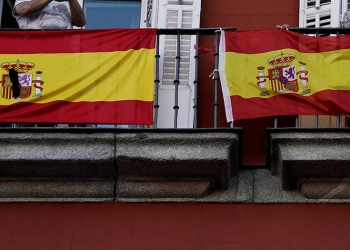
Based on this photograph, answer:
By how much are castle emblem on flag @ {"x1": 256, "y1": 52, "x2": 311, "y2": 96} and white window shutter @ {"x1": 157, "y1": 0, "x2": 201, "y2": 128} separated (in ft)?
2.10

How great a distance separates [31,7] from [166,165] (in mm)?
1838

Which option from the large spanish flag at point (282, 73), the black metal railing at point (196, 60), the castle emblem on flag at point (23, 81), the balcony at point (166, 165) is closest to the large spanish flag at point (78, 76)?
the castle emblem on flag at point (23, 81)

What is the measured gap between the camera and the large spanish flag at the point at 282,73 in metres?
9.20

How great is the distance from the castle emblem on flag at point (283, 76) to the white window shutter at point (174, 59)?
2.10 ft

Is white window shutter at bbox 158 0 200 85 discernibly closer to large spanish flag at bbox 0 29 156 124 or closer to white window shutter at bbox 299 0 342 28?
large spanish flag at bbox 0 29 156 124

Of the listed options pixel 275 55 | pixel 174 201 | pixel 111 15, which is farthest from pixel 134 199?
pixel 111 15

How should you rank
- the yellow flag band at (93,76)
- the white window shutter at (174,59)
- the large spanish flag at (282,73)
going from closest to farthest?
the large spanish flag at (282,73) < the yellow flag band at (93,76) < the white window shutter at (174,59)

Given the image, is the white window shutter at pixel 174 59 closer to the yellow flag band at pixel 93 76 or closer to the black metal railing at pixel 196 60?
the black metal railing at pixel 196 60

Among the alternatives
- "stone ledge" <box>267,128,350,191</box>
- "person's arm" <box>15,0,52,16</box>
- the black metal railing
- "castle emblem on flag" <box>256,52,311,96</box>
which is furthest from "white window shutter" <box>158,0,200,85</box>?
"stone ledge" <box>267,128,350,191</box>

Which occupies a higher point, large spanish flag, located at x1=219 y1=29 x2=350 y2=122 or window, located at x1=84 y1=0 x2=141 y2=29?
window, located at x1=84 y1=0 x2=141 y2=29

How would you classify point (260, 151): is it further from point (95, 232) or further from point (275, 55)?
point (95, 232)

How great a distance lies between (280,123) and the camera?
956 centimetres

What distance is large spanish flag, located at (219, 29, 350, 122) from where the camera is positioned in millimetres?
9203

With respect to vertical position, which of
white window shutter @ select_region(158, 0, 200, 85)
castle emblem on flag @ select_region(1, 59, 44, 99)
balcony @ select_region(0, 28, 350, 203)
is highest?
white window shutter @ select_region(158, 0, 200, 85)
